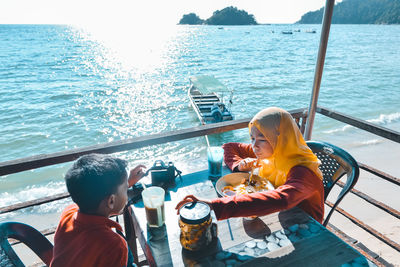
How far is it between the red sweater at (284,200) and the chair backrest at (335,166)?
33 centimetres

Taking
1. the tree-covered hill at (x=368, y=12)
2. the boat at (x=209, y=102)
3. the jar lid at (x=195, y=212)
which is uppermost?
the tree-covered hill at (x=368, y=12)

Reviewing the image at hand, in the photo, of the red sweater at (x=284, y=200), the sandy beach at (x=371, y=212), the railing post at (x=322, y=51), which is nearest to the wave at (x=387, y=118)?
the sandy beach at (x=371, y=212)

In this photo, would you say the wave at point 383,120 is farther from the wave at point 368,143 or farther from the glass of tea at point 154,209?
the glass of tea at point 154,209

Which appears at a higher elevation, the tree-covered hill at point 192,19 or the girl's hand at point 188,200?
the tree-covered hill at point 192,19

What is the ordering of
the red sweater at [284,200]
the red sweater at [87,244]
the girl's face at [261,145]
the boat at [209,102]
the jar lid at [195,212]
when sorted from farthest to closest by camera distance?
the boat at [209,102]
the girl's face at [261,145]
the red sweater at [284,200]
the jar lid at [195,212]
the red sweater at [87,244]

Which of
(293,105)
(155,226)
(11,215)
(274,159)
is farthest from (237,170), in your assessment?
(293,105)

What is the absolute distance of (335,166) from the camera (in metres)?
1.95

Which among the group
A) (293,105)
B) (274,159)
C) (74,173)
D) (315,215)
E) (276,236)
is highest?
(74,173)

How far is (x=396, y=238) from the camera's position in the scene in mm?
4211

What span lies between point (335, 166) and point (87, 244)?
175 cm

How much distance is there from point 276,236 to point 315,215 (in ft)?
1.39

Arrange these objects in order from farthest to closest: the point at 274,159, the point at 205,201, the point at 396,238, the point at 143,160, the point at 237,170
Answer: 1. the point at 143,160
2. the point at 396,238
3. the point at 237,170
4. the point at 274,159
5. the point at 205,201

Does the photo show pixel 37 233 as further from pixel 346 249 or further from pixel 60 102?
pixel 60 102

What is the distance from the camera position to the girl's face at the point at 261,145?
5.47 feet
